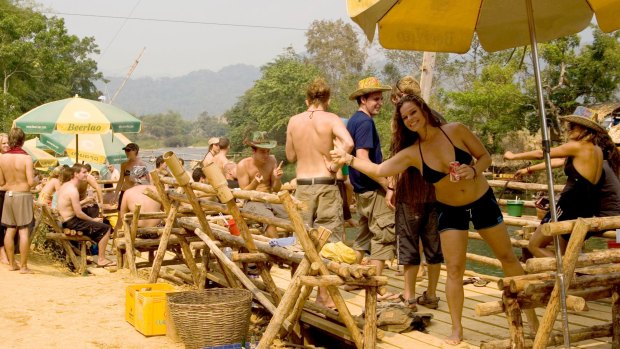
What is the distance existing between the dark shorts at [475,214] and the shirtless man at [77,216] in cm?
660

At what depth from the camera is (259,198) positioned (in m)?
6.13

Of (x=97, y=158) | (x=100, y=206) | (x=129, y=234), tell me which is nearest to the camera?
(x=129, y=234)

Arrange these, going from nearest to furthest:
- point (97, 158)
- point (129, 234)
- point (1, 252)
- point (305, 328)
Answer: point (305, 328) < point (129, 234) < point (1, 252) < point (97, 158)

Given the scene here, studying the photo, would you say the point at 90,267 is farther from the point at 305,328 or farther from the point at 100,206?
the point at 305,328

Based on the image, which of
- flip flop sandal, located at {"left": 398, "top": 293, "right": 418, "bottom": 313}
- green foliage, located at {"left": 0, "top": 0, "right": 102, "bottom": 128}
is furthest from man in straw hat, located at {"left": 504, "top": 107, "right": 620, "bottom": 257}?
green foliage, located at {"left": 0, "top": 0, "right": 102, "bottom": 128}

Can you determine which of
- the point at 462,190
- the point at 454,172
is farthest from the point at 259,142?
the point at 454,172

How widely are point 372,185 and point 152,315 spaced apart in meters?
2.42

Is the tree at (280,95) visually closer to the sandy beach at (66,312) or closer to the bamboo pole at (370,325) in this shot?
the sandy beach at (66,312)

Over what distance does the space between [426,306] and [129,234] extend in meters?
4.49

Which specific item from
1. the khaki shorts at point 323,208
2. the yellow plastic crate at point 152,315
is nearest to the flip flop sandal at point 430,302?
the khaki shorts at point 323,208

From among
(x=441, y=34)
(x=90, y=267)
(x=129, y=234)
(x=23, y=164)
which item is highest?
(x=441, y=34)

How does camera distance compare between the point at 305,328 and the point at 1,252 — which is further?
the point at 1,252

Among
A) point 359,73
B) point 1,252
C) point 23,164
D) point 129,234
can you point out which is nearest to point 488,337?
point 129,234

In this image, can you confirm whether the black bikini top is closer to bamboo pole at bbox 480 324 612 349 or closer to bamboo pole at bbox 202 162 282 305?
bamboo pole at bbox 480 324 612 349
